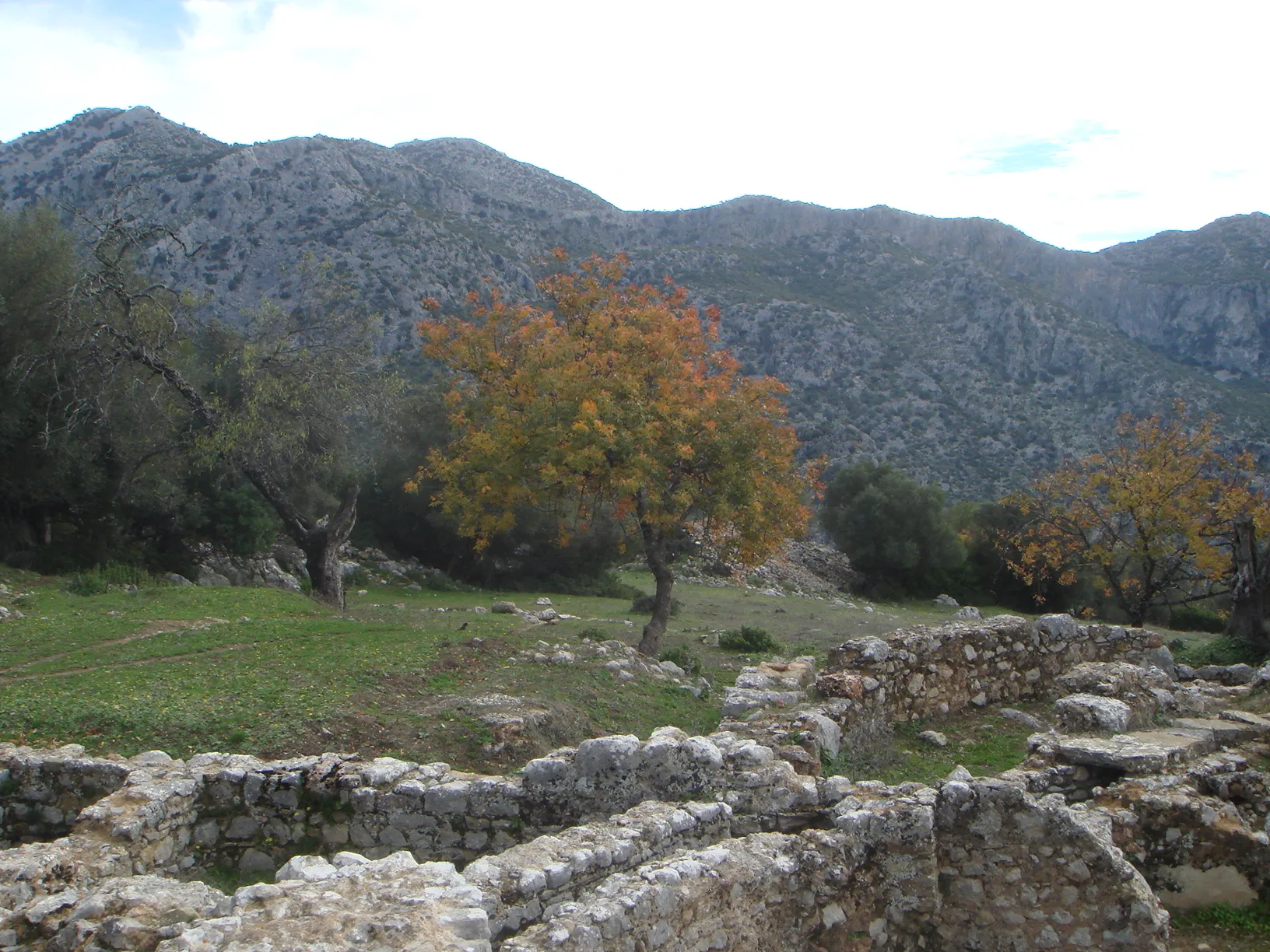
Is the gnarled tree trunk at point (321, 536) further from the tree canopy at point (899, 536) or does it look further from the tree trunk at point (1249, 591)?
the tree canopy at point (899, 536)

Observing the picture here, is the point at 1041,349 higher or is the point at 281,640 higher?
the point at 1041,349

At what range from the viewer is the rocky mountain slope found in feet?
216

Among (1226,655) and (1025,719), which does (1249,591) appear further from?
(1025,719)

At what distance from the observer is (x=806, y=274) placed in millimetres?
93812

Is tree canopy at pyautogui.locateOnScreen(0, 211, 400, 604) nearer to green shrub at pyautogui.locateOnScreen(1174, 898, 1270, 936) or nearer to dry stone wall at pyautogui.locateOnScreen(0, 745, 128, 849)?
dry stone wall at pyautogui.locateOnScreen(0, 745, 128, 849)

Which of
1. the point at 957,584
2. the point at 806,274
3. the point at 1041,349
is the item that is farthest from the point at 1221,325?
the point at 957,584

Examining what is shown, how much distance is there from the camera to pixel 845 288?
90188mm

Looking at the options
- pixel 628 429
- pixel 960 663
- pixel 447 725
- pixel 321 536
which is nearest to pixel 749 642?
pixel 628 429

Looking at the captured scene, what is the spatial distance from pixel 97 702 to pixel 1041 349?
75872mm

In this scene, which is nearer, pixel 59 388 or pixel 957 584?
pixel 59 388

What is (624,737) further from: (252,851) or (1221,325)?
(1221,325)

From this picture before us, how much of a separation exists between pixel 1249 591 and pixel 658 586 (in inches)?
512

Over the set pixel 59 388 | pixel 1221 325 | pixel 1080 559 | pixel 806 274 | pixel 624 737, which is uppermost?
pixel 806 274

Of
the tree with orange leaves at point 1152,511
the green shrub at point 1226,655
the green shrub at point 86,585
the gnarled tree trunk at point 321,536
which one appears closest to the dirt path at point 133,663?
the green shrub at point 86,585
